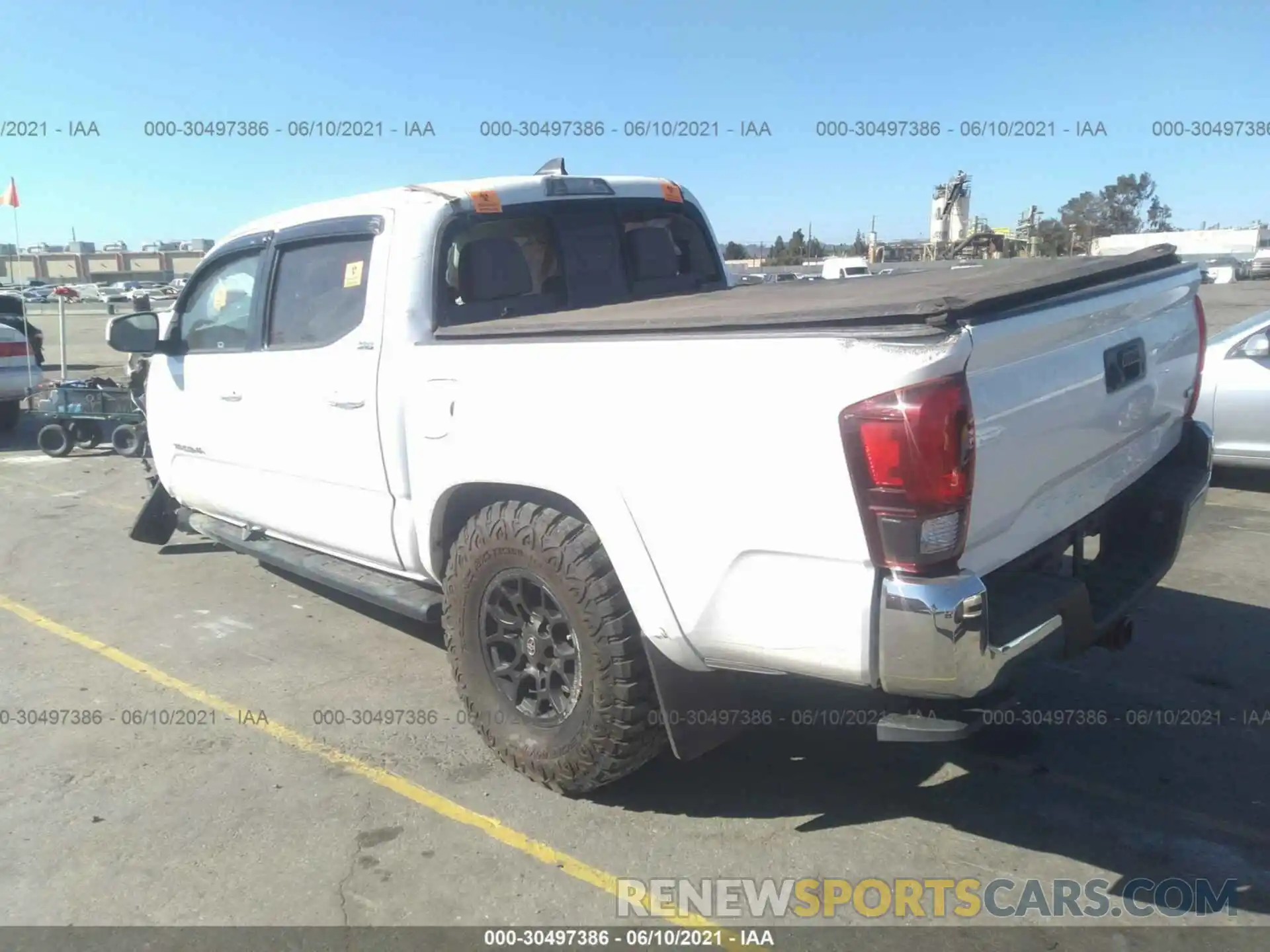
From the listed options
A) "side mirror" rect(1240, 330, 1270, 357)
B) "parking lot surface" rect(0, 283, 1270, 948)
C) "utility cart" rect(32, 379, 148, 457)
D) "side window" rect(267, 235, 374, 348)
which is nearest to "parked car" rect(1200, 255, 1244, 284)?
"side mirror" rect(1240, 330, 1270, 357)

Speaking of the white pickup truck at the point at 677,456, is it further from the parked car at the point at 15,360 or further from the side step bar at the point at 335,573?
the parked car at the point at 15,360

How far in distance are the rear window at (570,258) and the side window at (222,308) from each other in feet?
4.61

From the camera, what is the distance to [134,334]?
18.1ft

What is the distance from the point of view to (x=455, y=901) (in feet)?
9.93

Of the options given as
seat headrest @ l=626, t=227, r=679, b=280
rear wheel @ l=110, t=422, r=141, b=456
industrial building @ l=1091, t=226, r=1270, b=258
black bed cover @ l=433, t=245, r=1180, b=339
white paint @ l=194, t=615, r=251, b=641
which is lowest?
white paint @ l=194, t=615, r=251, b=641

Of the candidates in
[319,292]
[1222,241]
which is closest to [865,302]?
[319,292]

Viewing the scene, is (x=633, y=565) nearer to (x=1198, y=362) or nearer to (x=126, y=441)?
(x=1198, y=362)

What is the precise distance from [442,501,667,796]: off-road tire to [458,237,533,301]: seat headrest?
3.47ft

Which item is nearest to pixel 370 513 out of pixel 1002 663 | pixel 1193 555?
pixel 1002 663

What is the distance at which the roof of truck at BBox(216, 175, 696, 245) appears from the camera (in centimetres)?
417

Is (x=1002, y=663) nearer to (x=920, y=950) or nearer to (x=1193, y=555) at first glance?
(x=920, y=950)

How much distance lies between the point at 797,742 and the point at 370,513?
1.97 meters

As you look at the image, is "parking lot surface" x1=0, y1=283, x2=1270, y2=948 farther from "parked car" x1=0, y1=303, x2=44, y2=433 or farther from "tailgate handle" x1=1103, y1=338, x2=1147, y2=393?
"parked car" x1=0, y1=303, x2=44, y2=433

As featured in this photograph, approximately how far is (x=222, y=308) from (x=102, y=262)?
128 meters
